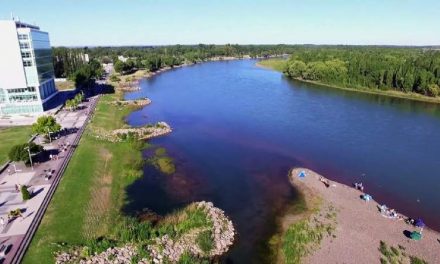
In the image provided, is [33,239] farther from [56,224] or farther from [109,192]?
[109,192]

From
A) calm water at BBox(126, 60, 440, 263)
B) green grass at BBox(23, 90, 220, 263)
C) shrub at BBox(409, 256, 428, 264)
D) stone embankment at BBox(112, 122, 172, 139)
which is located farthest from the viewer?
stone embankment at BBox(112, 122, 172, 139)

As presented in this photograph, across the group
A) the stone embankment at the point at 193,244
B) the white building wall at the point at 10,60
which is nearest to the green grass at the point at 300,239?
the stone embankment at the point at 193,244

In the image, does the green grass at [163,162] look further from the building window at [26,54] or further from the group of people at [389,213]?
the building window at [26,54]

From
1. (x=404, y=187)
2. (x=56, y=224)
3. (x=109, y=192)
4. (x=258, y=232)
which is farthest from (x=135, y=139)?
(x=404, y=187)

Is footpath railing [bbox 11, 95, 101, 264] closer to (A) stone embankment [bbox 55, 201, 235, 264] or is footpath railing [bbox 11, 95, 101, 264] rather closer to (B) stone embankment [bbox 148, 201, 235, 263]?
(A) stone embankment [bbox 55, 201, 235, 264]

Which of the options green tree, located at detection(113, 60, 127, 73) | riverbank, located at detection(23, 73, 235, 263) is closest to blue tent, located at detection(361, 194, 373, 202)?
riverbank, located at detection(23, 73, 235, 263)
